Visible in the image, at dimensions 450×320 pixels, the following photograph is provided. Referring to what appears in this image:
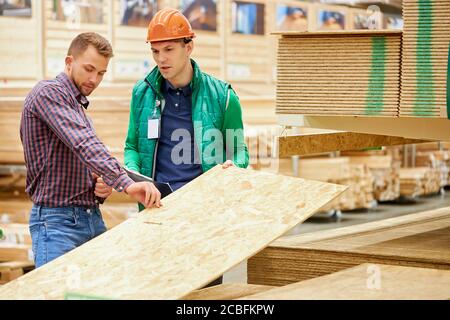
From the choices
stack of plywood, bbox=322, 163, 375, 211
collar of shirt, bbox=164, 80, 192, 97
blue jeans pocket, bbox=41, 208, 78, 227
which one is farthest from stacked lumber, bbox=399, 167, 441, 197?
blue jeans pocket, bbox=41, 208, 78, 227

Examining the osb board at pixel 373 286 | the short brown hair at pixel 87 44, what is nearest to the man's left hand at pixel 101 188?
the short brown hair at pixel 87 44

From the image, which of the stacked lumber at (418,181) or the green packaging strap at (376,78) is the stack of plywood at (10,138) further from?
the stacked lumber at (418,181)

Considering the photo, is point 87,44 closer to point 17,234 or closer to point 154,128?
point 154,128

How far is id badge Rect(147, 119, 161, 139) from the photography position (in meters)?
4.52

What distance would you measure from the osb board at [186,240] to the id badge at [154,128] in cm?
59

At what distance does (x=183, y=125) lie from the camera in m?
4.57

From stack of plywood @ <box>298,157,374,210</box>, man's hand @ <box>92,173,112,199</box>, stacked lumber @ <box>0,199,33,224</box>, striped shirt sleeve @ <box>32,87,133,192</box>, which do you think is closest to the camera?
striped shirt sleeve @ <box>32,87,133,192</box>

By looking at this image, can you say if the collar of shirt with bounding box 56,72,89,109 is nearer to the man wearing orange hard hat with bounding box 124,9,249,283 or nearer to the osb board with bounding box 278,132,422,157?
the man wearing orange hard hat with bounding box 124,9,249,283

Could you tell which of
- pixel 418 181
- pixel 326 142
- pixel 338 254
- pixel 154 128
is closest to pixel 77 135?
pixel 154 128

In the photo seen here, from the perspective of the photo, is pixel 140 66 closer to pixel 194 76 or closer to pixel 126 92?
pixel 126 92

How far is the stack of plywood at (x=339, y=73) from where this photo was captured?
3943 millimetres
